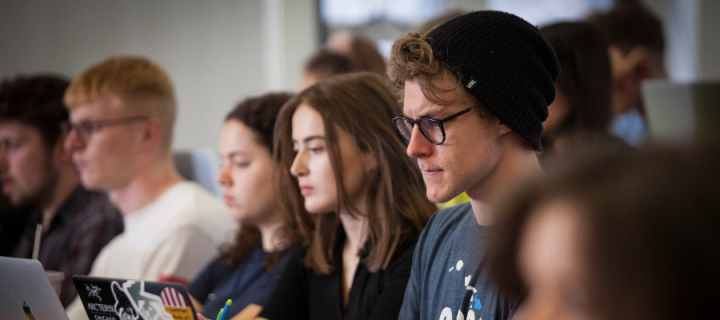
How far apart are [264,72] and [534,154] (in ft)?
14.3

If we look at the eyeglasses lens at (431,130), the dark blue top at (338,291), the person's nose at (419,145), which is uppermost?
the eyeglasses lens at (431,130)

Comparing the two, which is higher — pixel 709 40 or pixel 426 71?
pixel 426 71

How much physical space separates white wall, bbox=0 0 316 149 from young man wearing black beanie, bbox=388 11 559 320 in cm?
413

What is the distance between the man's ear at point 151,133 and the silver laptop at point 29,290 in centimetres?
133

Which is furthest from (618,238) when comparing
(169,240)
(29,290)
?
(169,240)

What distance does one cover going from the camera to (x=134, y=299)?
1309 mm

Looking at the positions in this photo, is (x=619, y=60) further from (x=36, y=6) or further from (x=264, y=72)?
(x=36, y=6)

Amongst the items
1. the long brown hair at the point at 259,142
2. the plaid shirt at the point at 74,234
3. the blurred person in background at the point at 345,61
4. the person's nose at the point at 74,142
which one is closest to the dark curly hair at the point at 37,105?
the plaid shirt at the point at 74,234

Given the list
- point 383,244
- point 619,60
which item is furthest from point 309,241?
point 619,60

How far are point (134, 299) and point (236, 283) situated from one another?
67 centimetres

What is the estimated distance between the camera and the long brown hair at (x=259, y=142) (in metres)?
1.92

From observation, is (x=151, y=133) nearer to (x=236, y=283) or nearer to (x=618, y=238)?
(x=236, y=283)

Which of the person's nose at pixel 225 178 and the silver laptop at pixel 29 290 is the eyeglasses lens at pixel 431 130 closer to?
the silver laptop at pixel 29 290

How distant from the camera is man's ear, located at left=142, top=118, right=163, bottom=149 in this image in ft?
8.82
